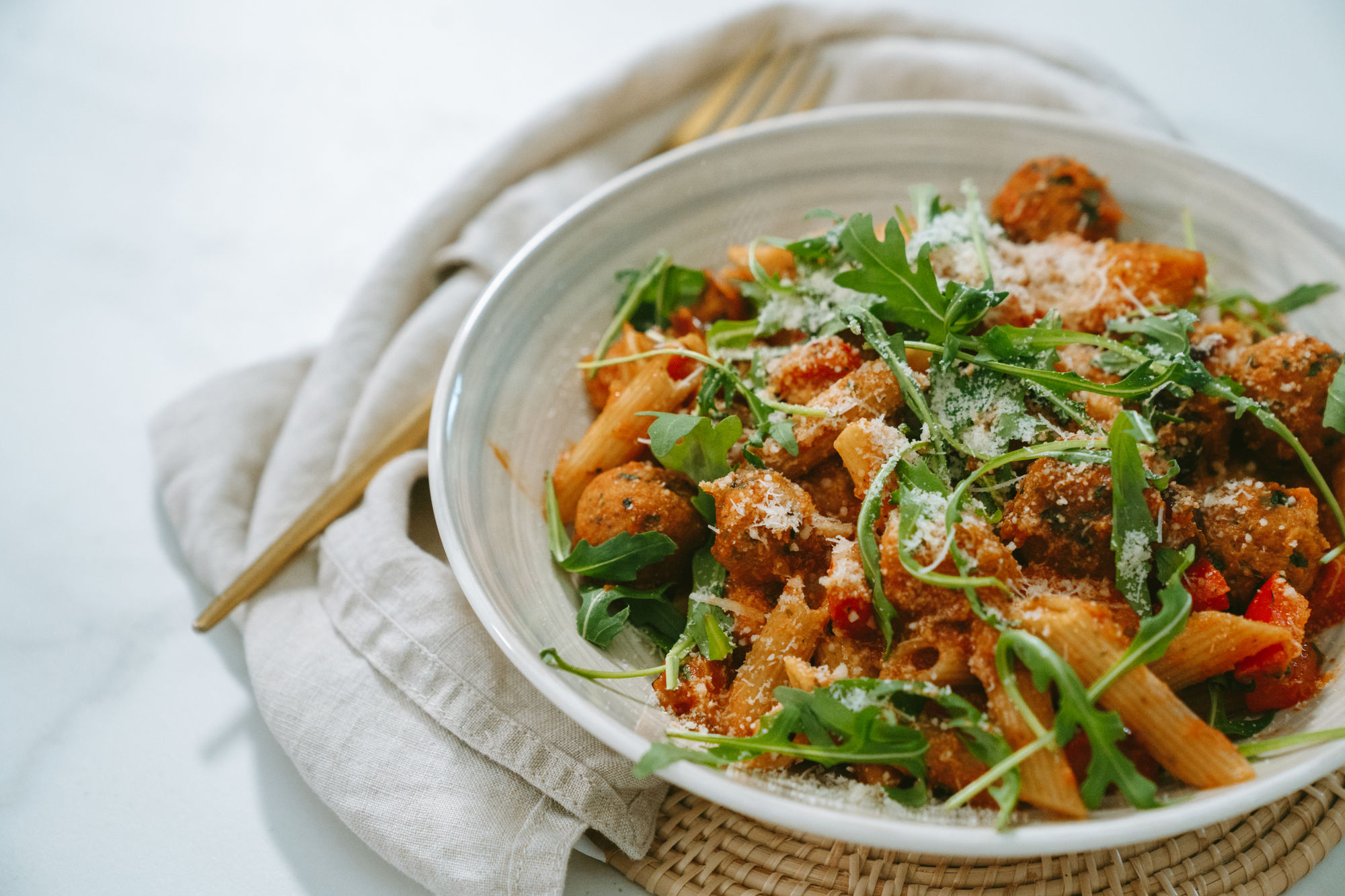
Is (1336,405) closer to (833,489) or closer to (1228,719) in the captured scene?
(1228,719)

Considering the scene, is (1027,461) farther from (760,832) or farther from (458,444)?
(458,444)

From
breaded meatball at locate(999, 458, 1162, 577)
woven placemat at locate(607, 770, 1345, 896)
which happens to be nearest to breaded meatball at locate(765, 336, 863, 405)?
breaded meatball at locate(999, 458, 1162, 577)

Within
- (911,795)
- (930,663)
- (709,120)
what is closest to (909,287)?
(930,663)

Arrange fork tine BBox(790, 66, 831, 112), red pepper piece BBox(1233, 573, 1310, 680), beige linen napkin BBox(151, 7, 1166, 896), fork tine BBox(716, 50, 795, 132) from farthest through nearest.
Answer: fork tine BBox(790, 66, 831, 112), fork tine BBox(716, 50, 795, 132), beige linen napkin BBox(151, 7, 1166, 896), red pepper piece BBox(1233, 573, 1310, 680)

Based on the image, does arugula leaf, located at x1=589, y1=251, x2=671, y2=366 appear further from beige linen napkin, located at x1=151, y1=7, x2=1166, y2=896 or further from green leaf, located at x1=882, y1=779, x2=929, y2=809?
green leaf, located at x1=882, y1=779, x2=929, y2=809

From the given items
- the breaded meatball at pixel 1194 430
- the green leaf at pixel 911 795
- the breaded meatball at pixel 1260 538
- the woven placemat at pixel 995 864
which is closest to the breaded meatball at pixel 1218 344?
the breaded meatball at pixel 1194 430

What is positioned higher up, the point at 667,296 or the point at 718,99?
the point at 718,99
